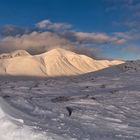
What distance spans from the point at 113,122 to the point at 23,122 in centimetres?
415

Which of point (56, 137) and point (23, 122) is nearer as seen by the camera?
point (56, 137)

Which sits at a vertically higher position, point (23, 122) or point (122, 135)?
point (23, 122)

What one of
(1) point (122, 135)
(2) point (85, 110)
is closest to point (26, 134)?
(1) point (122, 135)

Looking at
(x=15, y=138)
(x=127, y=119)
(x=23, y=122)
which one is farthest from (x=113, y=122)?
(x=15, y=138)

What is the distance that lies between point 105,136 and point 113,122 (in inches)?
107

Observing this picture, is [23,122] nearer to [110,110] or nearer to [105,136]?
[105,136]

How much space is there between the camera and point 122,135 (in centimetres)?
934

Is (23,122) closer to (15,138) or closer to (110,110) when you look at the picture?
(15,138)

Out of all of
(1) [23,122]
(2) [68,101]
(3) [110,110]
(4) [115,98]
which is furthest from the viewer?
(4) [115,98]

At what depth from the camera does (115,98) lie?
16.9m

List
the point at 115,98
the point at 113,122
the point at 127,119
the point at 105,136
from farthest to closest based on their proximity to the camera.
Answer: the point at 115,98, the point at 127,119, the point at 113,122, the point at 105,136

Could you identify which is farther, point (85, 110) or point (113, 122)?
point (85, 110)

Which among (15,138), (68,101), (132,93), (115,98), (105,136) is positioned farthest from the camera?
(132,93)

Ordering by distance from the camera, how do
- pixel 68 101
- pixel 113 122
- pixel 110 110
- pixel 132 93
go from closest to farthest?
pixel 113 122 < pixel 110 110 < pixel 68 101 < pixel 132 93
